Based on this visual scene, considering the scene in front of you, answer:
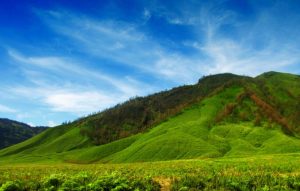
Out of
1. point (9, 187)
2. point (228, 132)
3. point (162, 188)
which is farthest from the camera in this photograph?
point (228, 132)

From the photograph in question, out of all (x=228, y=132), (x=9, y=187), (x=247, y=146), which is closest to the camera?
(x=9, y=187)

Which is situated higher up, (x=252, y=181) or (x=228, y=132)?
(x=228, y=132)

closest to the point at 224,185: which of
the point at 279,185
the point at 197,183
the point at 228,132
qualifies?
the point at 197,183

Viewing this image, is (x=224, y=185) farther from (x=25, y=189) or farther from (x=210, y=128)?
(x=210, y=128)

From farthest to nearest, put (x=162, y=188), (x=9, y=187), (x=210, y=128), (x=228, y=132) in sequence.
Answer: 1. (x=210, y=128)
2. (x=228, y=132)
3. (x=162, y=188)
4. (x=9, y=187)

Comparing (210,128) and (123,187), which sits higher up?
(210,128)

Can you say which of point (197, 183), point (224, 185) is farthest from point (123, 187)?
point (224, 185)

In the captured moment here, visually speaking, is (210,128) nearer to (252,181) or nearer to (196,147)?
(196,147)

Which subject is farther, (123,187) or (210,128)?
(210,128)

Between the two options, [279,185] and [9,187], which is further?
[279,185]

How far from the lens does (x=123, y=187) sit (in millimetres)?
34375

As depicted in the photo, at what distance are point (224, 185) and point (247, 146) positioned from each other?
12252 centimetres

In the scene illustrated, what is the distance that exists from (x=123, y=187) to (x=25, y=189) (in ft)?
28.1

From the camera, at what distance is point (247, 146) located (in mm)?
155875
